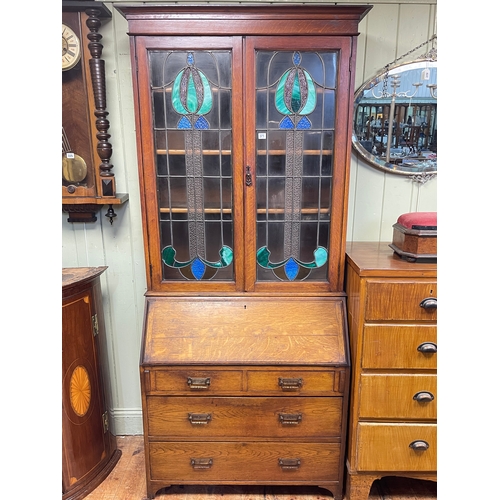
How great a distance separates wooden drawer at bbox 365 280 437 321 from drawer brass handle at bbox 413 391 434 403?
1.07 feet

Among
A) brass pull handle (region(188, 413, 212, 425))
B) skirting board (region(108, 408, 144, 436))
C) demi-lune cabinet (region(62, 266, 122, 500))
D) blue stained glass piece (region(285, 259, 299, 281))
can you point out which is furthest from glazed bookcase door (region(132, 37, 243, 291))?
skirting board (region(108, 408, 144, 436))

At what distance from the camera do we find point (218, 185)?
1.67m

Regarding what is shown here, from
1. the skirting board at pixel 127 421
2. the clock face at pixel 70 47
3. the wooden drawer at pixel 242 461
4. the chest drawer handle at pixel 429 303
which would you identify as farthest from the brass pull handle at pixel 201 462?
the clock face at pixel 70 47

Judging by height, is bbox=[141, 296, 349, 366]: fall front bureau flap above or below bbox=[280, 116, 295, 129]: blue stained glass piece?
below

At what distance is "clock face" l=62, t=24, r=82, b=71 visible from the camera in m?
1.74

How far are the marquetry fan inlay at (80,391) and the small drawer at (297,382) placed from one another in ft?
2.53

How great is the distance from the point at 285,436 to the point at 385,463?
45 cm

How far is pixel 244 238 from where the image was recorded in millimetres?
1709

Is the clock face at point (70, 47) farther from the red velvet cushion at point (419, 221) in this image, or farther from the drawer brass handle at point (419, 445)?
the drawer brass handle at point (419, 445)

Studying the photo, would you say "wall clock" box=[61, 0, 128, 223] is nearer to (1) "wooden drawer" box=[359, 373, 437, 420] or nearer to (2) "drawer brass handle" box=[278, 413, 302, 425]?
(2) "drawer brass handle" box=[278, 413, 302, 425]

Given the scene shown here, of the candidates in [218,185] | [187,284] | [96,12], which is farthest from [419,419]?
[96,12]

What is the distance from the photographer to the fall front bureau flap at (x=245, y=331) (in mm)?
1648

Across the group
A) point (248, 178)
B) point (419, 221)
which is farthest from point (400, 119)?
point (248, 178)

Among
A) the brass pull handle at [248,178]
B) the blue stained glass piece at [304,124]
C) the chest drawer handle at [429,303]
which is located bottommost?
the chest drawer handle at [429,303]
